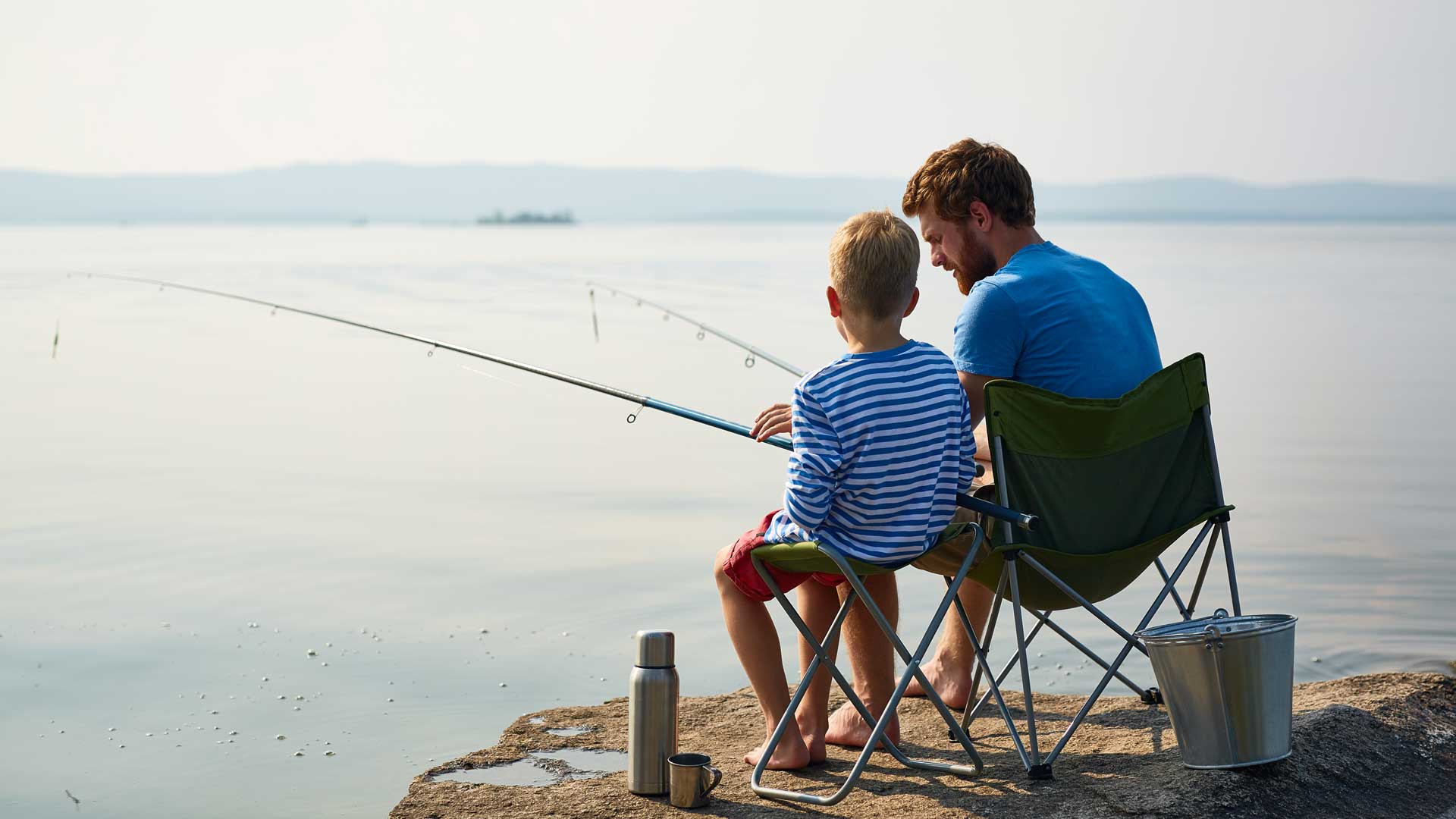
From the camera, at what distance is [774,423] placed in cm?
305

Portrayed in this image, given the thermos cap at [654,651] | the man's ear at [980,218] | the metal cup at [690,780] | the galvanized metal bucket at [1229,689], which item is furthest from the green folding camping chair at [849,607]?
the man's ear at [980,218]

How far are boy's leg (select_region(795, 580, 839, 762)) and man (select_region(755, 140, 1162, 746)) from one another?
10 cm

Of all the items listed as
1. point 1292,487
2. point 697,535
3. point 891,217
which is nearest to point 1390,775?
point 891,217

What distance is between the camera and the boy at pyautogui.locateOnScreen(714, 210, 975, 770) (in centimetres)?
283

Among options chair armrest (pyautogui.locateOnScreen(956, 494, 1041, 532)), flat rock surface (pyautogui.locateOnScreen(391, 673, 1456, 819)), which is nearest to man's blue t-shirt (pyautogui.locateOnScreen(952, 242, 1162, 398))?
chair armrest (pyautogui.locateOnScreen(956, 494, 1041, 532))

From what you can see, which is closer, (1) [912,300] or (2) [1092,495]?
(1) [912,300]

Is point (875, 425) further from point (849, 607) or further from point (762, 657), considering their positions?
point (762, 657)

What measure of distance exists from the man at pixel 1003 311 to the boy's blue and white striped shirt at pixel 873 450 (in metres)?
0.22

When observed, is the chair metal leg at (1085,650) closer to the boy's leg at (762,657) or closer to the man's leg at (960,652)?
the man's leg at (960,652)

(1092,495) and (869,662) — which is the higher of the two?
(1092,495)

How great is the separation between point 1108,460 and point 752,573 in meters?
0.77

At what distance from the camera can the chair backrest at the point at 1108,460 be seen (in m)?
2.96

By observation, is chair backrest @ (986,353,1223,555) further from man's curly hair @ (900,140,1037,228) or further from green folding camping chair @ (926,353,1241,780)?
man's curly hair @ (900,140,1037,228)

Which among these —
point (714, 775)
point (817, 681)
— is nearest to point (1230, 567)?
point (817, 681)
